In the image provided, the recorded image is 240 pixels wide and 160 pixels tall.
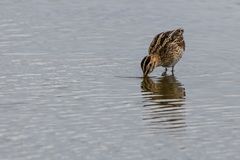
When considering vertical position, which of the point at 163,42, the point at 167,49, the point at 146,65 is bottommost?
the point at 146,65

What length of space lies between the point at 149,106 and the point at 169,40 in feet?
12.0

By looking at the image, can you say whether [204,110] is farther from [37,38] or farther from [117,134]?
[37,38]

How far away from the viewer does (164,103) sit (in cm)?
1669

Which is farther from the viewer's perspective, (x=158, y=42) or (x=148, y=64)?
(x=158, y=42)

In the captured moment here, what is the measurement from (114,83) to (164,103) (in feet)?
4.68

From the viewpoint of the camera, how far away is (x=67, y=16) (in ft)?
76.4

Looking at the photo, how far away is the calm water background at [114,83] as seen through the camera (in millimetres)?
14000

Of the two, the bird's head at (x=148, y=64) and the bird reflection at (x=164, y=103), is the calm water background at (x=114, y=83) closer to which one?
the bird reflection at (x=164, y=103)

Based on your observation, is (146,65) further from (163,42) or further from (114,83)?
(163,42)

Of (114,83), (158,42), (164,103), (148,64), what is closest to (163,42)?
(158,42)

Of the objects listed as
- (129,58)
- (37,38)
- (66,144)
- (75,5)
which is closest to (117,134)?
(66,144)

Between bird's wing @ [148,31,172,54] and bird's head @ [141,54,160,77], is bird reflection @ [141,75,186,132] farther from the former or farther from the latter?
bird's wing @ [148,31,172,54]

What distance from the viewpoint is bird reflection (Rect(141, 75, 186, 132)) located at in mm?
15117

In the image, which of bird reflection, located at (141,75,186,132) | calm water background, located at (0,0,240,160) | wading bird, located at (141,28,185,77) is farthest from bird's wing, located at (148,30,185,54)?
bird reflection, located at (141,75,186,132)
